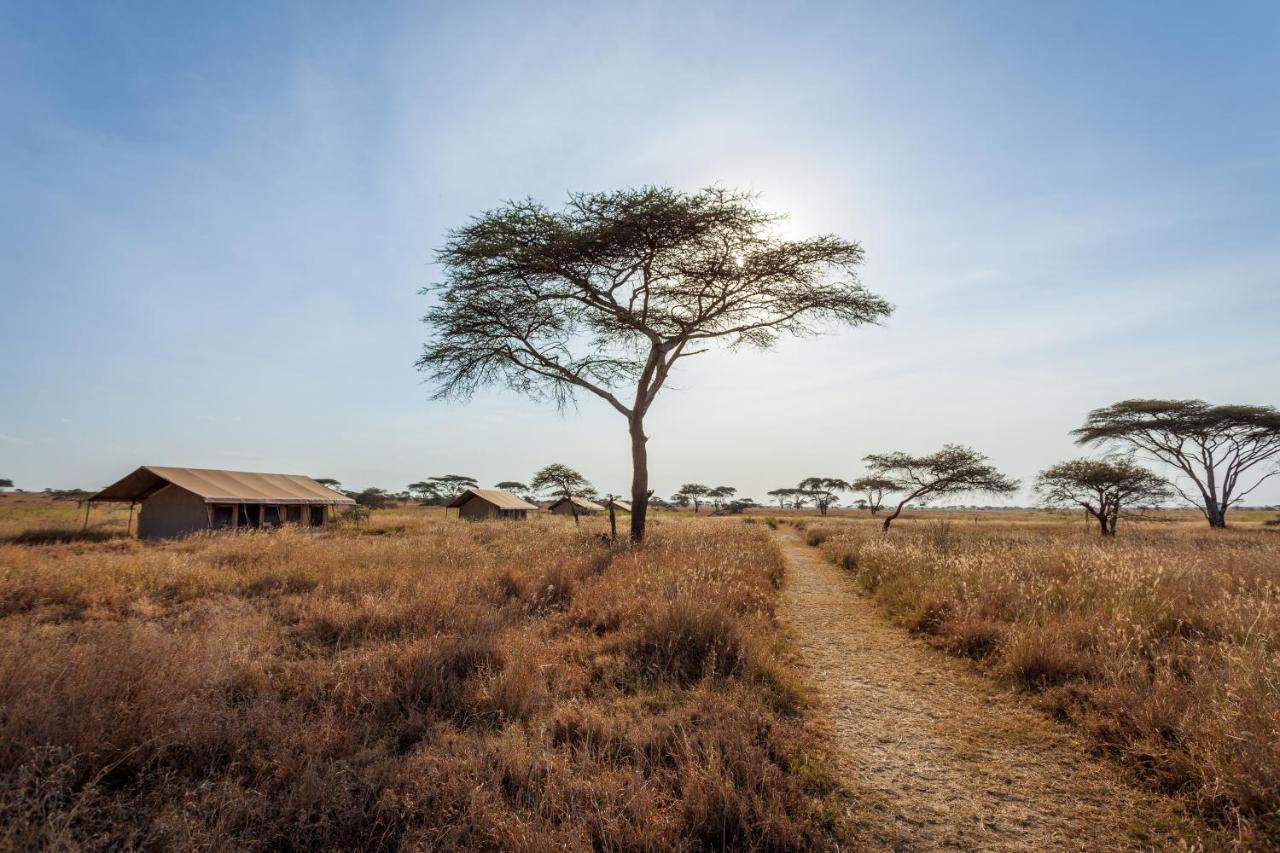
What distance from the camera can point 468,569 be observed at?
31.2 feet

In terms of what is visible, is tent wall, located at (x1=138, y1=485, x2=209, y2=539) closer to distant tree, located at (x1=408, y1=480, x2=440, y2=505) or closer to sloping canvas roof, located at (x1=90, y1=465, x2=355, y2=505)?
sloping canvas roof, located at (x1=90, y1=465, x2=355, y2=505)

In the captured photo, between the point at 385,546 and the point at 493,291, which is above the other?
the point at 493,291

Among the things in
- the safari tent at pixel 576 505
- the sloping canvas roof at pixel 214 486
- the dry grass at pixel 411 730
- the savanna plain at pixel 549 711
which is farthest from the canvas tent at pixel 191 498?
the safari tent at pixel 576 505

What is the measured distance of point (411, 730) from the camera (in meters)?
3.78

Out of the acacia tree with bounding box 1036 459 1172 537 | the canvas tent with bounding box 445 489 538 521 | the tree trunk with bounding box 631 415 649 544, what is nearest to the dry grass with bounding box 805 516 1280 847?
the tree trunk with bounding box 631 415 649 544

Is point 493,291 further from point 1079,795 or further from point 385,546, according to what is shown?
point 1079,795

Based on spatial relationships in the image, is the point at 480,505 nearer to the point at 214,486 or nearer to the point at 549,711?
the point at 214,486

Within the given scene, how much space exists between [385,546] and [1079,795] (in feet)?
45.9

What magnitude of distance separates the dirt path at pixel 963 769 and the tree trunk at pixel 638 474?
9434 mm

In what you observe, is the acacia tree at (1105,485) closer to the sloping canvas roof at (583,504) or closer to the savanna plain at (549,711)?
the savanna plain at (549,711)

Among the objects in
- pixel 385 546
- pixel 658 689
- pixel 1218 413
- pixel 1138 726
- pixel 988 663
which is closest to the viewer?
pixel 1138 726

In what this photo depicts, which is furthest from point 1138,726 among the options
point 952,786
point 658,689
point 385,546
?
point 385,546

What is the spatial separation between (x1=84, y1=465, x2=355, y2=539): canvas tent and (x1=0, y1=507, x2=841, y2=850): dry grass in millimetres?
22445

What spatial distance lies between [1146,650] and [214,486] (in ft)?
114
